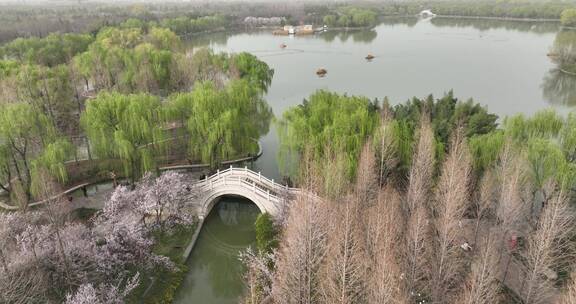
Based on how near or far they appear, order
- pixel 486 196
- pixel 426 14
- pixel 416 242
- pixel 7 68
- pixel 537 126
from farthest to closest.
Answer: pixel 426 14, pixel 7 68, pixel 537 126, pixel 486 196, pixel 416 242

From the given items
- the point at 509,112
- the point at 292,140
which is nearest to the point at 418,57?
the point at 509,112

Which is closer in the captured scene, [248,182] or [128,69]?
[248,182]

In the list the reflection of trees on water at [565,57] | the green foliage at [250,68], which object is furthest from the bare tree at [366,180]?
the reflection of trees on water at [565,57]

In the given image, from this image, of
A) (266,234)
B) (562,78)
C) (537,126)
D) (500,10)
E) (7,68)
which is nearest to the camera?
(266,234)

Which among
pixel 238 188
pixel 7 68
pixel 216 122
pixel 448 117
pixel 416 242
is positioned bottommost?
pixel 238 188

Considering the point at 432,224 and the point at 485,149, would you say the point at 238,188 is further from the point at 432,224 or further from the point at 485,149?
the point at 485,149

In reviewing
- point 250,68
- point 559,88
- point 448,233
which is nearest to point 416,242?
point 448,233

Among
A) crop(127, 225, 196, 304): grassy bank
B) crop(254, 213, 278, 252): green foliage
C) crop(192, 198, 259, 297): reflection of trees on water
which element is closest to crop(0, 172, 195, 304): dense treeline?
crop(127, 225, 196, 304): grassy bank
